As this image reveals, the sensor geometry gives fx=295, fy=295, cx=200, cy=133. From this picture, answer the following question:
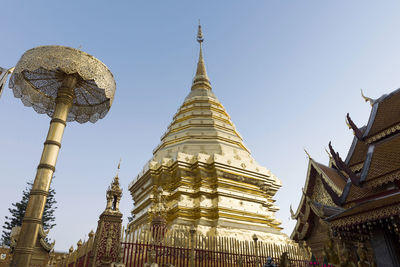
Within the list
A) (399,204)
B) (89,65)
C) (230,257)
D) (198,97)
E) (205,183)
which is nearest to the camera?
(399,204)

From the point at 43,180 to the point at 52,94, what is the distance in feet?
11.7

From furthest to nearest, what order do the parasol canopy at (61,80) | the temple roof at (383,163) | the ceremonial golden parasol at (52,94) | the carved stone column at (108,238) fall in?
the temple roof at (383,163) → the parasol canopy at (61,80) → the carved stone column at (108,238) → the ceremonial golden parasol at (52,94)

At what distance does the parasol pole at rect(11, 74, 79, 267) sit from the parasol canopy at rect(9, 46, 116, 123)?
16.1 inches

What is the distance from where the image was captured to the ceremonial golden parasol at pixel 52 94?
555 cm

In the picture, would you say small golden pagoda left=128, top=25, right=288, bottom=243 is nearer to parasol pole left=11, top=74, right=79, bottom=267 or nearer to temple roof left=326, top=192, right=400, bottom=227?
temple roof left=326, top=192, right=400, bottom=227

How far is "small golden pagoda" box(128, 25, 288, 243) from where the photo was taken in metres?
11.3

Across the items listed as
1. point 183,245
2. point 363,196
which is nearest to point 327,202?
point 363,196

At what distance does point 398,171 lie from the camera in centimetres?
700

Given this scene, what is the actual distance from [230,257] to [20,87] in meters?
7.26

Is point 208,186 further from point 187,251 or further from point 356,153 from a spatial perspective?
point 356,153

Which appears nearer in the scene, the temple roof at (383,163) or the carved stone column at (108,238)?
the carved stone column at (108,238)

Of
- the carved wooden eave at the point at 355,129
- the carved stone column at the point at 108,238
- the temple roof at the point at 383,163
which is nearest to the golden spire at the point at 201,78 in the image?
the carved wooden eave at the point at 355,129

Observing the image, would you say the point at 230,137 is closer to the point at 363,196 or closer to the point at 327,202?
the point at 327,202

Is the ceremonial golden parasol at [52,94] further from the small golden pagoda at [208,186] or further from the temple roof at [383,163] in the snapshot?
the temple roof at [383,163]
